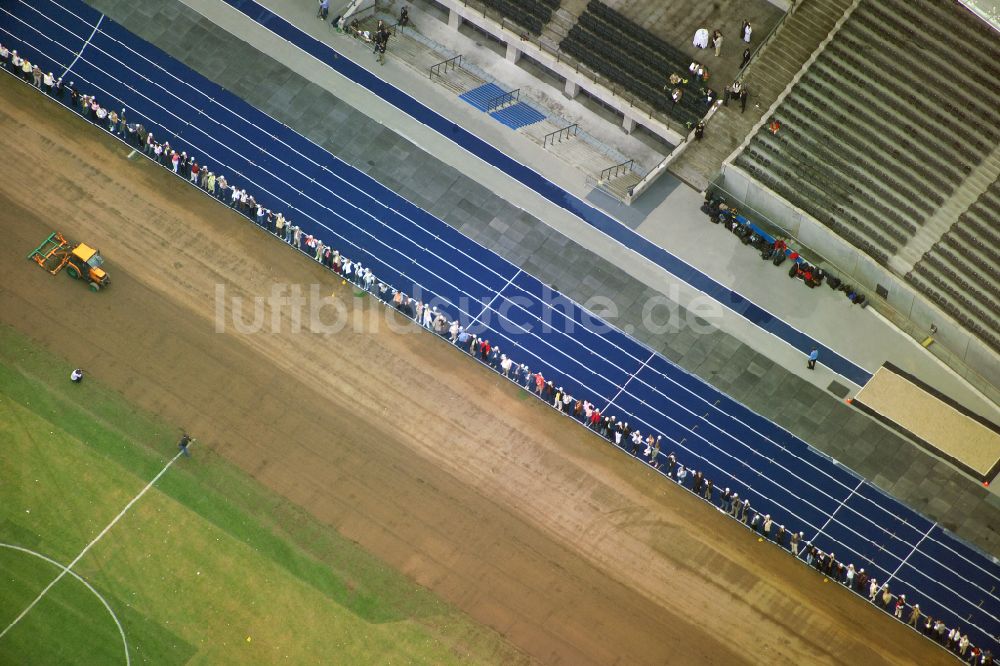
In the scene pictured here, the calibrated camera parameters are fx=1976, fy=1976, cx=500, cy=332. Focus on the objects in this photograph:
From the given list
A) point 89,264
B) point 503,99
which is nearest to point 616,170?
point 503,99

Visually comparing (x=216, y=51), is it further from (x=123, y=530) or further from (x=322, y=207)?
(x=123, y=530)

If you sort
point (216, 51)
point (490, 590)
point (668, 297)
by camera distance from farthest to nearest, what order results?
1. point (216, 51)
2. point (668, 297)
3. point (490, 590)

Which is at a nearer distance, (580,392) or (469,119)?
(580,392)

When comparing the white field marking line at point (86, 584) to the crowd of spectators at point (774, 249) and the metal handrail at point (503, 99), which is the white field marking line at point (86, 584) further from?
the crowd of spectators at point (774, 249)

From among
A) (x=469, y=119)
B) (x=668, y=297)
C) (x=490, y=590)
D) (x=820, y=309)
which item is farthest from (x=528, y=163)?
(x=490, y=590)

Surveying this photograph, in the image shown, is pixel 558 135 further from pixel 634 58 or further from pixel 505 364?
pixel 505 364

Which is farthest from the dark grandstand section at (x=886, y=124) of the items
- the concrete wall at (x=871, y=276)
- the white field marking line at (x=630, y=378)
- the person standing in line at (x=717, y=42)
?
the white field marking line at (x=630, y=378)

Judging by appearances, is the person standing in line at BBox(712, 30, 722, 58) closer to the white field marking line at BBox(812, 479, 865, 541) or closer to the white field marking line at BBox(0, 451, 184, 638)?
the white field marking line at BBox(812, 479, 865, 541)

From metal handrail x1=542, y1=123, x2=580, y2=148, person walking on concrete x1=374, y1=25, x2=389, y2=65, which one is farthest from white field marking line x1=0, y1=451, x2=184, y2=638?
metal handrail x1=542, y1=123, x2=580, y2=148
